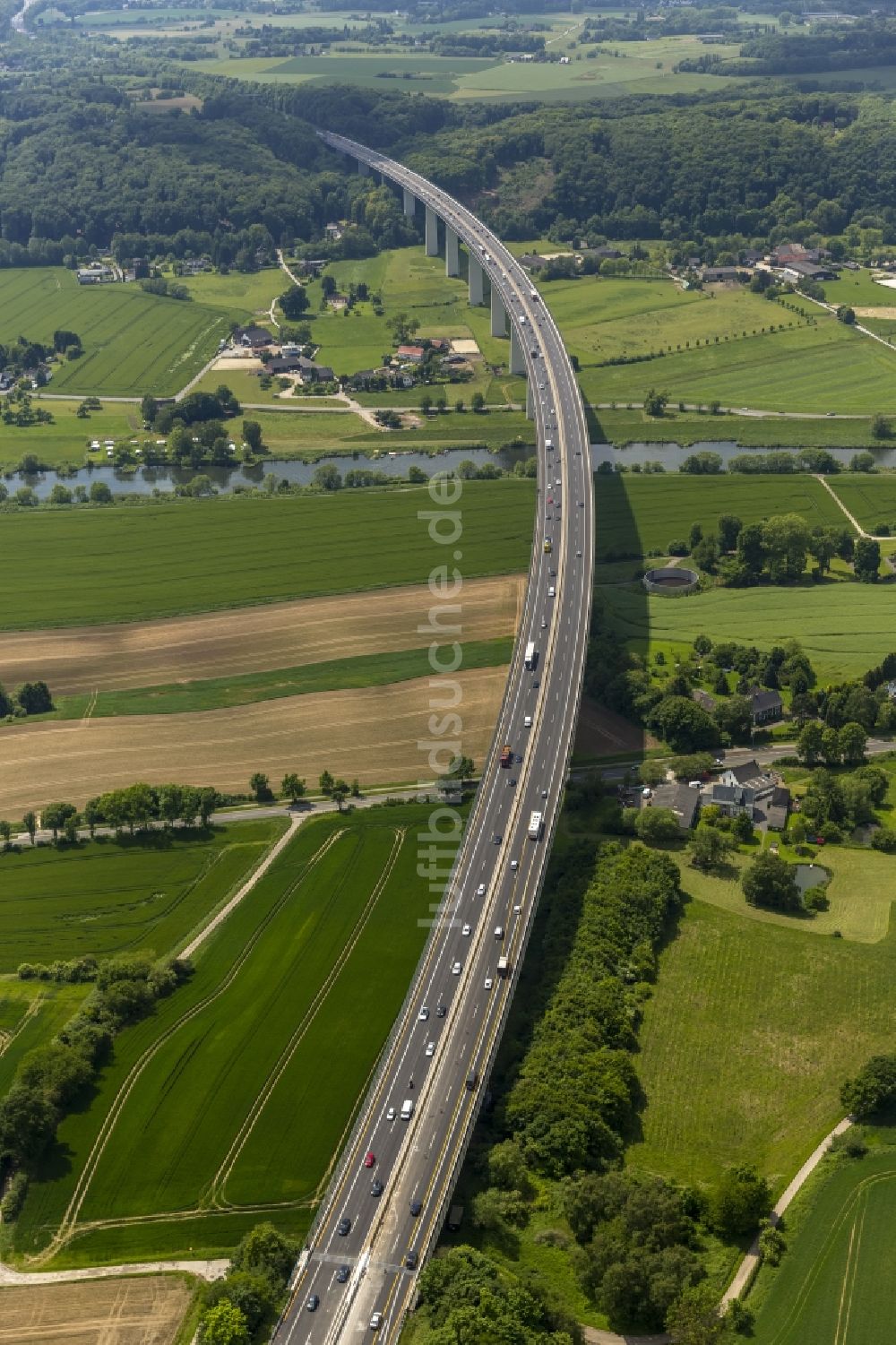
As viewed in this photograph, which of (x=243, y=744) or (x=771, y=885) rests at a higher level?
(x=243, y=744)

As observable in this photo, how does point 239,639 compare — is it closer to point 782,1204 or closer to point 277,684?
point 277,684

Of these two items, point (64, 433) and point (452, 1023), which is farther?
point (64, 433)

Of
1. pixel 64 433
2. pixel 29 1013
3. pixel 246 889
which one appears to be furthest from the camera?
pixel 64 433

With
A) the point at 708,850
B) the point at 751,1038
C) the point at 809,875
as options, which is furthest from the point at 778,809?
the point at 751,1038

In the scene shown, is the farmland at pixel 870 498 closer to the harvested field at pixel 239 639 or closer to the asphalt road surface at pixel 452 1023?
the harvested field at pixel 239 639

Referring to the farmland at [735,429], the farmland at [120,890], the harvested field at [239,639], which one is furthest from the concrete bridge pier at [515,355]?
the farmland at [120,890]

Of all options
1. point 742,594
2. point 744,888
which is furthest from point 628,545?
point 744,888

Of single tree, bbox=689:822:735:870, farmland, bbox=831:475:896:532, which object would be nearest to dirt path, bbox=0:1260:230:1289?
single tree, bbox=689:822:735:870

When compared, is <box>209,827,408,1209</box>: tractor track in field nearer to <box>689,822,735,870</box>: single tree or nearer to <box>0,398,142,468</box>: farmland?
<box>689,822,735,870</box>: single tree
